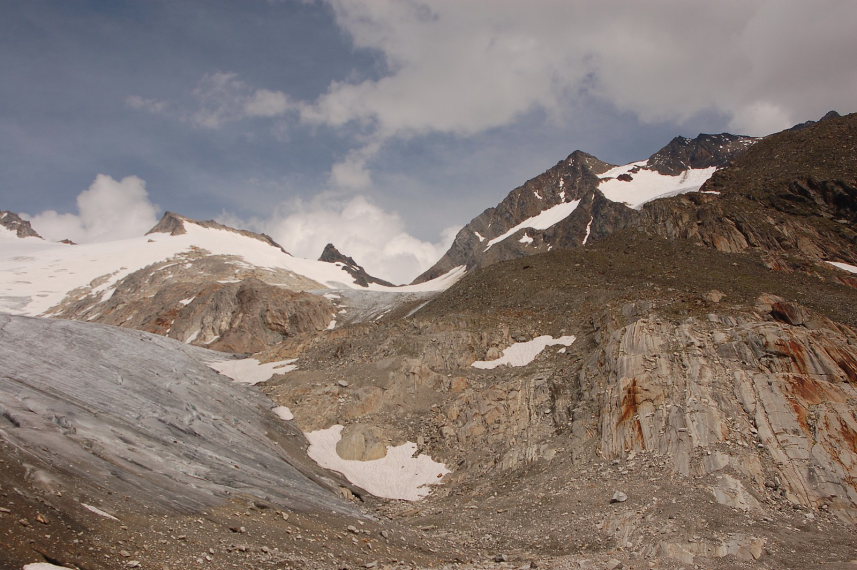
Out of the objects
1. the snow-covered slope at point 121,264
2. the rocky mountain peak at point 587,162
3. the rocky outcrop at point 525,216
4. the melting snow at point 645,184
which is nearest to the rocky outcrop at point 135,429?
the snow-covered slope at point 121,264

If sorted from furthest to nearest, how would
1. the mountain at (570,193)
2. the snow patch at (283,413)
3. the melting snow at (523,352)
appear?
the mountain at (570,193) < the melting snow at (523,352) < the snow patch at (283,413)

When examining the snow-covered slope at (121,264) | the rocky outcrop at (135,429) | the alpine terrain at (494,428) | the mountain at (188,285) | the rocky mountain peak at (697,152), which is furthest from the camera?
the rocky mountain peak at (697,152)

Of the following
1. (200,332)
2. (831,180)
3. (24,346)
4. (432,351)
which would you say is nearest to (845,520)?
(432,351)

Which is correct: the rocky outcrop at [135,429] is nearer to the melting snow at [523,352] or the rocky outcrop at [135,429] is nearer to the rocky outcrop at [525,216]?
the melting snow at [523,352]

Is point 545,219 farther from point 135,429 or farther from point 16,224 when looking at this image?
point 16,224

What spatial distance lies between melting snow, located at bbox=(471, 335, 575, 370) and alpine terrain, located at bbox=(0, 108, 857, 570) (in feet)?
0.74

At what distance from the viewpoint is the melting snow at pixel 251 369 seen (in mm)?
45906

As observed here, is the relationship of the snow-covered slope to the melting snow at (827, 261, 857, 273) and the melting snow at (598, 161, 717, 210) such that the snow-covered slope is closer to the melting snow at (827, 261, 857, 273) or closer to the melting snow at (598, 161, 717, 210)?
the melting snow at (598, 161, 717, 210)

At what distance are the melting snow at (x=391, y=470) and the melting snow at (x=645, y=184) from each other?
115990 millimetres

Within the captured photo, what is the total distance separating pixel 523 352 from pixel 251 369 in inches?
858

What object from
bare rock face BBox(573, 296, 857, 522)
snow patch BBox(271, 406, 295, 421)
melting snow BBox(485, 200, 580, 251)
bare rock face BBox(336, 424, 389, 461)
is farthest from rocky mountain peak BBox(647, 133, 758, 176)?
bare rock face BBox(336, 424, 389, 461)

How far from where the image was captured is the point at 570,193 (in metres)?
163

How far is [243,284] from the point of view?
8819cm

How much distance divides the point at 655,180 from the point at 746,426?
14388 cm
